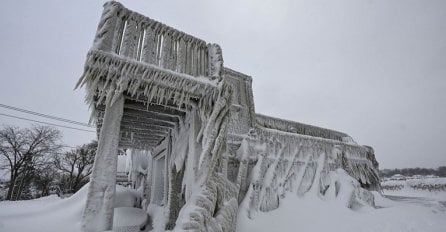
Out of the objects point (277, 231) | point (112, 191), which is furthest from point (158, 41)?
point (277, 231)

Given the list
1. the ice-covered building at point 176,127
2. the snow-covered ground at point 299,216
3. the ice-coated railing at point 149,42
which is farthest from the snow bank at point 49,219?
the ice-coated railing at point 149,42

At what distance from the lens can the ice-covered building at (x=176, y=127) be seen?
3.59 m

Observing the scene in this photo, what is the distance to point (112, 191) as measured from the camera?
346 centimetres

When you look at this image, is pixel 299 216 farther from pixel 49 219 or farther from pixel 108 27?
pixel 108 27

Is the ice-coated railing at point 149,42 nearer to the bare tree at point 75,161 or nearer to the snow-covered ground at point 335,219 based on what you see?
the snow-covered ground at point 335,219

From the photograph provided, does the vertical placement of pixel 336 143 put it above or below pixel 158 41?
below

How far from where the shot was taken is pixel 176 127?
6.09 meters

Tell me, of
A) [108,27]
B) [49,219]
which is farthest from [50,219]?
[108,27]

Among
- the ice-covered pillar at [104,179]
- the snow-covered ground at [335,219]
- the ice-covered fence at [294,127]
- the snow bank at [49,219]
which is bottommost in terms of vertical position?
the snow-covered ground at [335,219]

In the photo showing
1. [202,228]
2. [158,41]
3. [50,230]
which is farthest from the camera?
[158,41]

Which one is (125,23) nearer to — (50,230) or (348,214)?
(50,230)

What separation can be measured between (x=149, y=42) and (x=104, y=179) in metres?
2.92

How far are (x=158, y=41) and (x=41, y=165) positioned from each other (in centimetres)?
2589

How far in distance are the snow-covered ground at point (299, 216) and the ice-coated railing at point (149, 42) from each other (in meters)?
3.38
